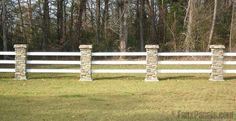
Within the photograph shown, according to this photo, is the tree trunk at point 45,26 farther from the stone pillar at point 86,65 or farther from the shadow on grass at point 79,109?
the shadow on grass at point 79,109

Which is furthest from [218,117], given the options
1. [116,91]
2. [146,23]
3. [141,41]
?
[146,23]

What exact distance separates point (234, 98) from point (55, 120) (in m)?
5.33

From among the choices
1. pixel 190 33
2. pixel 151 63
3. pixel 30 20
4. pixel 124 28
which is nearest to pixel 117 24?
pixel 124 28

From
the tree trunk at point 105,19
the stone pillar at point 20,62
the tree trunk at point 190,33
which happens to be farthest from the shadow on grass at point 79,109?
the tree trunk at point 105,19

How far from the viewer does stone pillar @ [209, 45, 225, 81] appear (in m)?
17.6

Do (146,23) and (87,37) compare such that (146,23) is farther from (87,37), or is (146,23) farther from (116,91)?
(116,91)

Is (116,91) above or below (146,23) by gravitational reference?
below

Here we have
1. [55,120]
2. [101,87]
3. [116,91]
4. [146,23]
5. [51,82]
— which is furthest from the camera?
[146,23]

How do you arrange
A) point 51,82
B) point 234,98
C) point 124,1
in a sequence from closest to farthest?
point 234,98 → point 51,82 → point 124,1

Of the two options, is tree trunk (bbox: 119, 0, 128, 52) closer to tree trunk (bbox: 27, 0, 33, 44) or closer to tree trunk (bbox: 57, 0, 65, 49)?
tree trunk (bbox: 57, 0, 65, 49)

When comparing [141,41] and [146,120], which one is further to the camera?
[141,41]

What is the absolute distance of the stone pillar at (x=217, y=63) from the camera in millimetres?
17578

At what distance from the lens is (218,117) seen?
9570 mm

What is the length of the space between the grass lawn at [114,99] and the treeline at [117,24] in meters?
19.6
